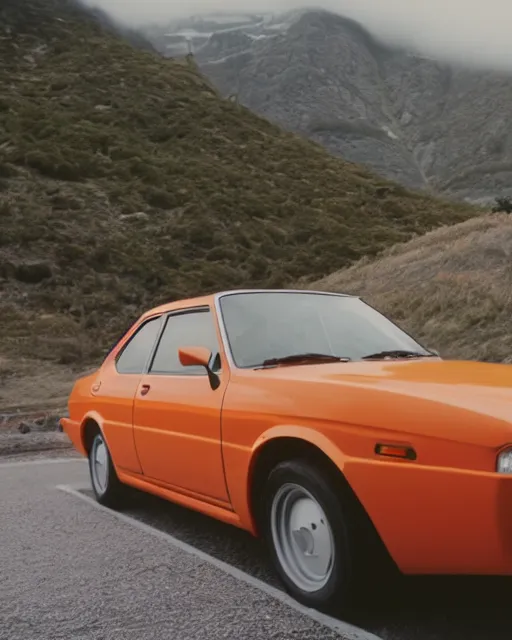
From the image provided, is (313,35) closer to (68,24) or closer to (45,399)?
(68,24)

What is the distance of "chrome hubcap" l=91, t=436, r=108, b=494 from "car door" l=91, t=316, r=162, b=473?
0.81 feet

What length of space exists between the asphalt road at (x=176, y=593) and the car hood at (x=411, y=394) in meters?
0.85

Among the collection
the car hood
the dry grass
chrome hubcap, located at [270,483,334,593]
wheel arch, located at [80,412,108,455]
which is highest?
the car hood

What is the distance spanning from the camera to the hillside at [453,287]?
14.1 metres

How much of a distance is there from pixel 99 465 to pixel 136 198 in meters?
25.8

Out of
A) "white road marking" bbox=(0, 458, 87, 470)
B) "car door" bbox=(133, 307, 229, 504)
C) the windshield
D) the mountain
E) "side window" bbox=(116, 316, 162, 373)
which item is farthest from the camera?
the mountain

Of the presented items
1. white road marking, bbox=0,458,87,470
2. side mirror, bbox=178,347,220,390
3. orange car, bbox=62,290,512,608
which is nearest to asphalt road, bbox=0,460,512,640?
orange car, bbox=62,290,512,608

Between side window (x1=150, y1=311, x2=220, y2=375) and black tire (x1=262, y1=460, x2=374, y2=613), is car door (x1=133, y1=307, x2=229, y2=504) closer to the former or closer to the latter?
side window (x1=150, y1=311, x2=220, y2=375)

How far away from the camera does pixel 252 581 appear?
3.92m

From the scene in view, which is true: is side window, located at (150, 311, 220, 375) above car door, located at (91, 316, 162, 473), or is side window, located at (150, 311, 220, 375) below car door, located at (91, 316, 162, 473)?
above

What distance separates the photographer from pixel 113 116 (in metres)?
36.5

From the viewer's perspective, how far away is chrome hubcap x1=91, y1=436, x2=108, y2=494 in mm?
5715

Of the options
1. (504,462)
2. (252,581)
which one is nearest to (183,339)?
(252,581)

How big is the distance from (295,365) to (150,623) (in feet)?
4.70
